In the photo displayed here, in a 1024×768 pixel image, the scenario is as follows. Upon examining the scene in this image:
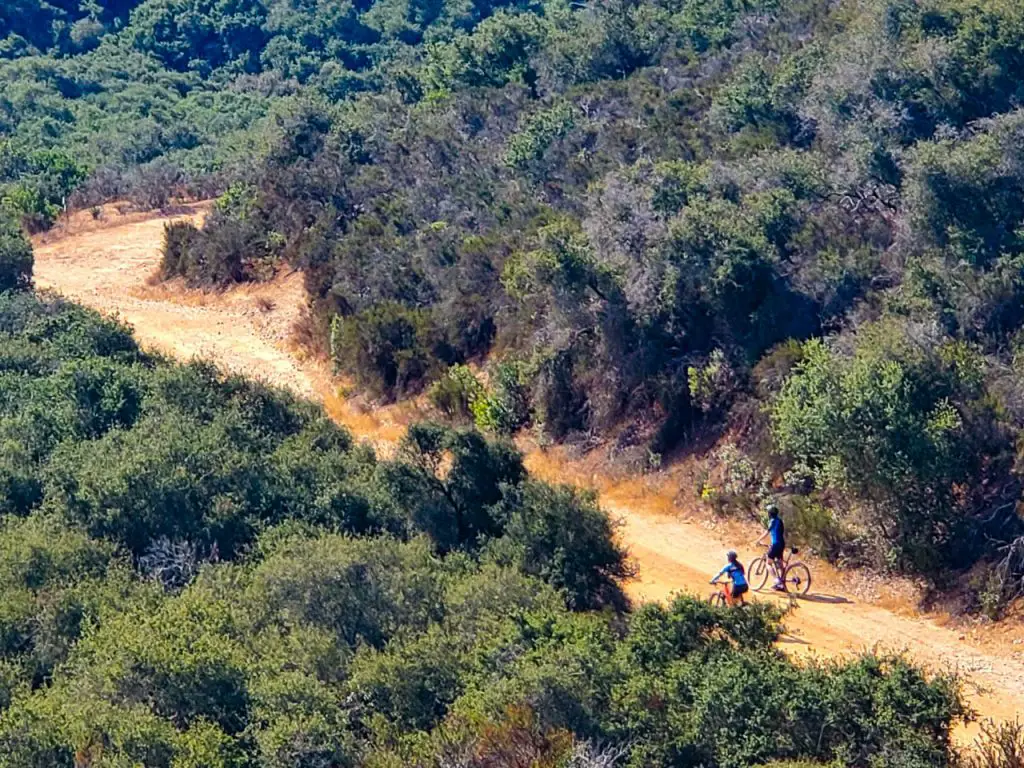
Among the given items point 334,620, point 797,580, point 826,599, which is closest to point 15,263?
point 334,620

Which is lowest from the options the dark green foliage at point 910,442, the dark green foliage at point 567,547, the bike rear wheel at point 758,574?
the bike rear wheel at point 758,574

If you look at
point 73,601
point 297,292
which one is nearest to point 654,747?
point 73,601

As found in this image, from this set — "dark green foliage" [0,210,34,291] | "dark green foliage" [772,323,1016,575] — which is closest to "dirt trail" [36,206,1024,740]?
"dark green foliage" [772,323,1016,575]

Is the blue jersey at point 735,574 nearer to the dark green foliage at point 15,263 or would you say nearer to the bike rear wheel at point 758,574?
the bike rear wheel at point 758,574

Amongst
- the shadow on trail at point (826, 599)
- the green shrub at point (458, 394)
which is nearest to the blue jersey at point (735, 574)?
the shadow on trail at point (826, 599)

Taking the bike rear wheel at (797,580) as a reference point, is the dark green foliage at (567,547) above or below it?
above

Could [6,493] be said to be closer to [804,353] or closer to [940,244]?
[804,353]

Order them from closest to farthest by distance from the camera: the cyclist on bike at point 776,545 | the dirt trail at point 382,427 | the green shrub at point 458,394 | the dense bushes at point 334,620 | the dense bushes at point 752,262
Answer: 1. the dense bushes at point 334,620
2. the dirt trail at point 382,427
3. the cyclist on bike at point 776,545
4. the dense bushes at point 752,262
5. the green shrub at point 458,394
